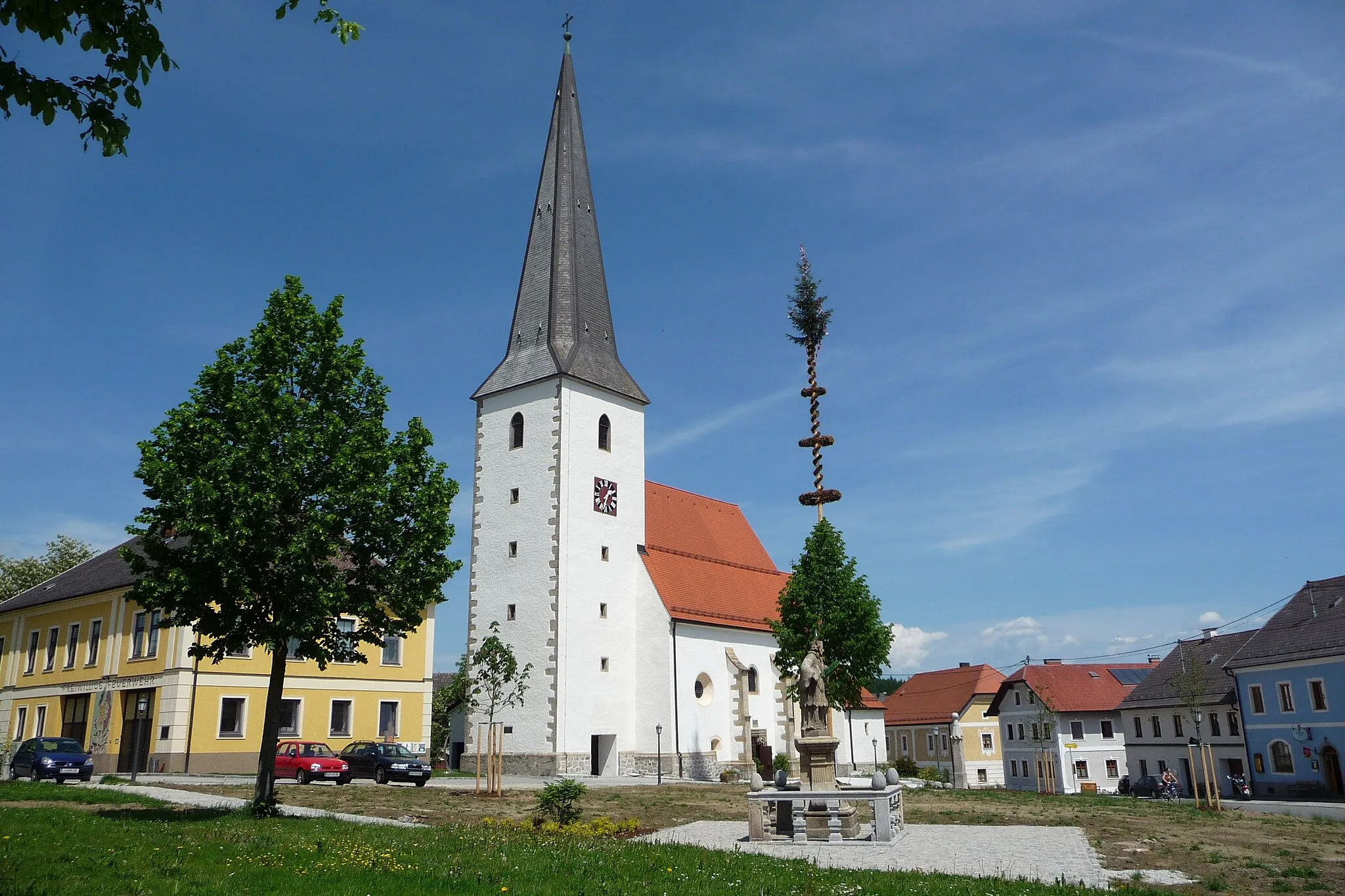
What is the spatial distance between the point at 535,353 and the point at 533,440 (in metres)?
4.32

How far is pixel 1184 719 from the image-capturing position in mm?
52531

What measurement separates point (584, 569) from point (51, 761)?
19449mm

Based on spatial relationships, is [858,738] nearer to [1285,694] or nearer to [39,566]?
[1285,694]

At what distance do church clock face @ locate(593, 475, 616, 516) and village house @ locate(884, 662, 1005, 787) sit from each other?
41493 millimetres

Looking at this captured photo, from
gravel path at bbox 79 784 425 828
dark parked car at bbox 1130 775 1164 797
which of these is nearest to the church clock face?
gravel path at bbox 79 784 425 828

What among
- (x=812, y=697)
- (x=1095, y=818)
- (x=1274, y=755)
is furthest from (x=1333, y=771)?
(x=812, y=697)

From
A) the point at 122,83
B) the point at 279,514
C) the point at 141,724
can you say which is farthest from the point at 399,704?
the point at 122,83

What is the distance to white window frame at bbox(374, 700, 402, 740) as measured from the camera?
4016 cm

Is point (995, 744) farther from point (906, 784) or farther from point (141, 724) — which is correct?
point (141, 724)

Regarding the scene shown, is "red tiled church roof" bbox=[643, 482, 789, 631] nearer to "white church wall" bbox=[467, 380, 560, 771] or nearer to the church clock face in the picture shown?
the church clock face

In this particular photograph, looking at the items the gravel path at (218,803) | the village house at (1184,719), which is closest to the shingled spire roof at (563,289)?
the gravel path at (218,803)

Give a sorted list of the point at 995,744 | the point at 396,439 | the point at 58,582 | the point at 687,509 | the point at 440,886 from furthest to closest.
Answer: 1. the point at 995,744
2. the point at 687,509
3. the point at 58,582
4. the point at 396,439
5. the point at 440,886

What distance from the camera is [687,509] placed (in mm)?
51781

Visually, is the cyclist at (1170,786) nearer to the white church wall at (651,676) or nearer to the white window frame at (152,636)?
the white church wall at (651,676)
